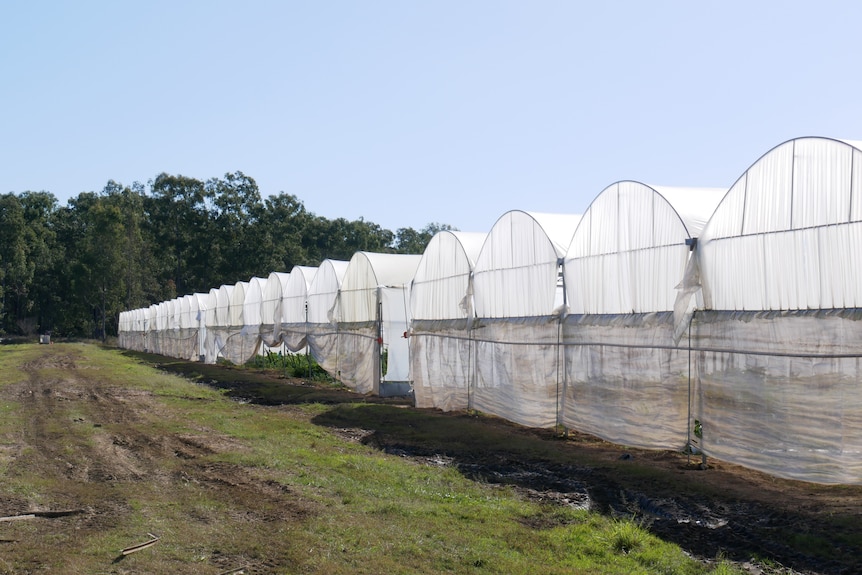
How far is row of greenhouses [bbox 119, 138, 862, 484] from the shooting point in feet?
31.6

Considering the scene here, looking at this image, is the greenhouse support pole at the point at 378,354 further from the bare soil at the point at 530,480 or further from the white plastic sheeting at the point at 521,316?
the white plastic sheeting at the point at 521,316

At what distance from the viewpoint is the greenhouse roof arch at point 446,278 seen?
1969cm

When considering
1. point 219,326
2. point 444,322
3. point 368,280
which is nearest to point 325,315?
point 368,280

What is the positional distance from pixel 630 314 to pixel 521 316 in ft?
11.9

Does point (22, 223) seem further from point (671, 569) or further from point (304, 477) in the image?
point (671, 569)

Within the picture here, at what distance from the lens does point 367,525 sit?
8438 millimetres

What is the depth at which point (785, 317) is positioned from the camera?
10.3 m

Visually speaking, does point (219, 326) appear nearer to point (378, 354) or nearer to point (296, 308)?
point (296, 308)

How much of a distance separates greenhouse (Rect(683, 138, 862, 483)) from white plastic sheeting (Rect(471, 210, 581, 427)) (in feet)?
13.4

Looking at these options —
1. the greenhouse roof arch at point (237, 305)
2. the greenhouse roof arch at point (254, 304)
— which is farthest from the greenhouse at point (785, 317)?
the greenhouse roof arch at point (237, 305)

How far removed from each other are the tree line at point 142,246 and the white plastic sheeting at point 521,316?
65136 millimetres

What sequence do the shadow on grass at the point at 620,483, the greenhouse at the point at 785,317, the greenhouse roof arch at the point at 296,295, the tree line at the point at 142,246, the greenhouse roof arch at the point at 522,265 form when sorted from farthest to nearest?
the tree line at the point at 142,246
the greenhouse roof arch at the point at 296,295
the greenhouse roof arch at the point at 522,265
the greenhouse at the point at 785,317
the shadow on grass at the point at 620,483

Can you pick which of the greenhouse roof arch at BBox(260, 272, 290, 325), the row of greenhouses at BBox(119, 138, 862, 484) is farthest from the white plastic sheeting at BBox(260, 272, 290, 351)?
the row of greenhouses at BBox(119, 138, 862, 484)

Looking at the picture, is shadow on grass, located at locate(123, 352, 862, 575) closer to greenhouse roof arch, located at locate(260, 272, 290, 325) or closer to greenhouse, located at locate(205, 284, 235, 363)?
greenhouse roof arch, located at locate(260, 272, 290, 325)
